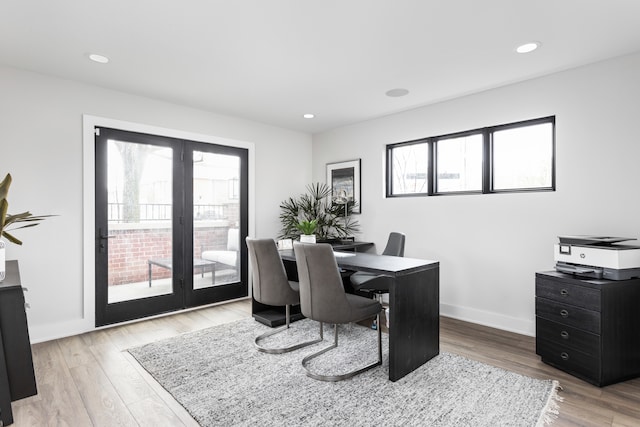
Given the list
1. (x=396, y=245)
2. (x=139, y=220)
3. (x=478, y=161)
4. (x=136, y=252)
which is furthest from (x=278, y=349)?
(x=478, y=161)

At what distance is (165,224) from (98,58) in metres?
1.86

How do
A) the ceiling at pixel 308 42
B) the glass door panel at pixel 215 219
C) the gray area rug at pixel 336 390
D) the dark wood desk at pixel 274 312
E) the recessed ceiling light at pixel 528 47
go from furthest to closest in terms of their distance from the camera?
the glass door panel at pixel 215 219 → the dark wood desk at pixel 274 312 → the recessed ceiling light at pixel 528 47 → the ceiling at pixel 308 42 → the gray area rug at pixel 336 390

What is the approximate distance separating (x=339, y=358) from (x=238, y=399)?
35.7 inches

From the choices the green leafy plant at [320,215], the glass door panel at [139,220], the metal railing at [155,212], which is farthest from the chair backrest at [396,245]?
the glass door panel at [139,220]

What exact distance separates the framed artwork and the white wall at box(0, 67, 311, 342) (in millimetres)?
2724

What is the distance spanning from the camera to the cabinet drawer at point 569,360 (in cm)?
240

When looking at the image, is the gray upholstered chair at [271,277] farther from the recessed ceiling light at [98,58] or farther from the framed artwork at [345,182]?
the framed artwork at [345,182]

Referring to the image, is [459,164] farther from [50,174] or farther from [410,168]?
[50,174]

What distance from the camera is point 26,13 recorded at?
225cm

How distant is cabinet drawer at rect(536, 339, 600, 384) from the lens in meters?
2.40

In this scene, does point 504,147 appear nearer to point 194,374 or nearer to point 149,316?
point 194,374

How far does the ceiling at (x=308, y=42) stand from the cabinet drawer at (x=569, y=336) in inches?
85.7

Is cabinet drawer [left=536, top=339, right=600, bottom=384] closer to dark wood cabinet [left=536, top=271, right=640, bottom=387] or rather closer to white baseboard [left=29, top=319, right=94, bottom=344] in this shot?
dark wood cabinet [left=536, top=271, right=640, bottom=387]

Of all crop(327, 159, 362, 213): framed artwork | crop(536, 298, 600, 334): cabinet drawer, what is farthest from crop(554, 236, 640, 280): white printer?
crop(327, 159, 362, 213): framed artwork
